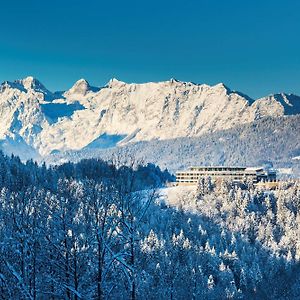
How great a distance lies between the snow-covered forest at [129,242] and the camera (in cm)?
2750

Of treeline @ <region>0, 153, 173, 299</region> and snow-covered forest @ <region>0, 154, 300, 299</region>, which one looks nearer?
treeline @ <region>0, 153, 173, 299</region>

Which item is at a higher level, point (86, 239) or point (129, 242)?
point (86, 239)

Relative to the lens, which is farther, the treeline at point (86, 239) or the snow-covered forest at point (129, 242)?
the snow-covered forest at point (129, 242)

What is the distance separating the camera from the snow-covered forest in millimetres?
27500

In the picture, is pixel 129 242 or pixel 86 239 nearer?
pixel 86 239

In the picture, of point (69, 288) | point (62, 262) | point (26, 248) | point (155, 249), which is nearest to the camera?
point (69, 288)

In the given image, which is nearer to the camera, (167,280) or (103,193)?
(103,193)

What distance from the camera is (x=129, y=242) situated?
2730 centimetres

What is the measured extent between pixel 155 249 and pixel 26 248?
105 m

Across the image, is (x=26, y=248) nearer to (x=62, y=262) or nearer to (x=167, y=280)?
(x=62, y=262)

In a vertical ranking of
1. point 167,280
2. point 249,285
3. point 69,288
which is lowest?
point 249,285

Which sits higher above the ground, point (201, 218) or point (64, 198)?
point (64, 198)

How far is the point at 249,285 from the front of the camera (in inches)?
5906

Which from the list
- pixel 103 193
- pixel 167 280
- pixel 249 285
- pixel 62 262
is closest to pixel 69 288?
pixel 62 262
